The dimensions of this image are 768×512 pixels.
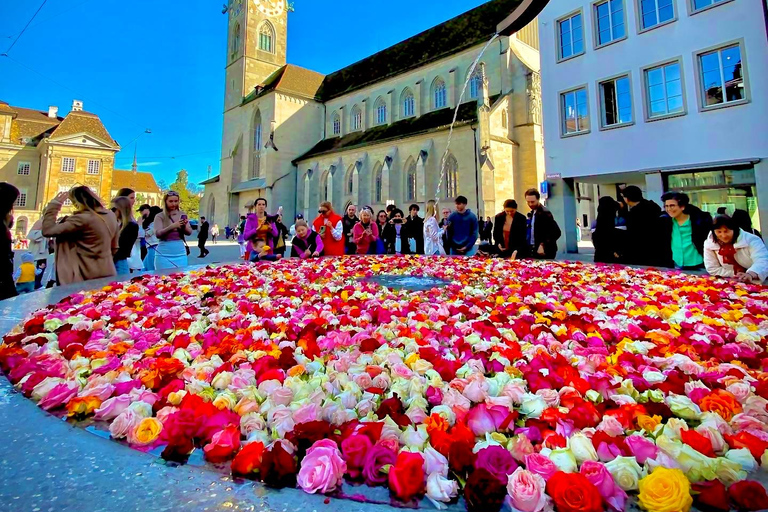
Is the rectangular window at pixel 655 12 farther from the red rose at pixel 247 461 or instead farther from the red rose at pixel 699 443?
the red rose at pixel 247 461

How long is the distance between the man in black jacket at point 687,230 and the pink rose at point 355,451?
18.6ft

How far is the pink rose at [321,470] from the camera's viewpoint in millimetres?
1042

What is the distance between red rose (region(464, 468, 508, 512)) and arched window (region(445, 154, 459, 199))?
27737 mm

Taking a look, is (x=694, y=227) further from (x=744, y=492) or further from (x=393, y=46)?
(x=393, y=46)

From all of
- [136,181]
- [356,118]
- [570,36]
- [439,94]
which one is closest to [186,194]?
[136,181]

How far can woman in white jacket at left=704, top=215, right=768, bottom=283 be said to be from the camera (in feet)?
Result: 14.3

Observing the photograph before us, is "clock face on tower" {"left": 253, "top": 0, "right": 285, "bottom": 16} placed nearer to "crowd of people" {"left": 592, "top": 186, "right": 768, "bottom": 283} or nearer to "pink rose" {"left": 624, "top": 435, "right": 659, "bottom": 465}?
"crowd of people" {"left": 592, "top": 186, "right": 768, "bottom": 283}

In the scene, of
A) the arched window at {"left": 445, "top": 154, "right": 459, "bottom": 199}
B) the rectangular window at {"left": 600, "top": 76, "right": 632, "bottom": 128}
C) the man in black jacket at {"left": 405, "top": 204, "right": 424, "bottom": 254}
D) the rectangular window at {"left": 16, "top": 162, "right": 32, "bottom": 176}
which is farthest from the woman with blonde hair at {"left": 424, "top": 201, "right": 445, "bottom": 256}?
the rectangular window at {"left": 16, "top": 162, "right": 32, "bottom": 176}

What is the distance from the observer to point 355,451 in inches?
45.5

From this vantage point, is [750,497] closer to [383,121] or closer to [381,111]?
[383,121]

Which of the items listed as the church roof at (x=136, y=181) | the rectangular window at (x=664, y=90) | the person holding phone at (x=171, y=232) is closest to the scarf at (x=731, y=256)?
the person holding phone at (x=171, y=232)

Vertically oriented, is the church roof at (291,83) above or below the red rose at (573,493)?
above

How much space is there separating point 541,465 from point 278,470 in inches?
29.3

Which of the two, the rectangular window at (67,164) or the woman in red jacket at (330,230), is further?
Answer: the rectangular window at (67,164)
